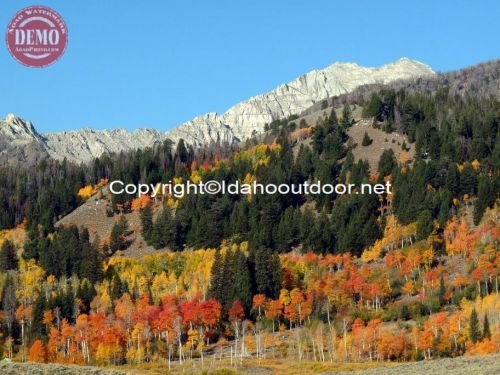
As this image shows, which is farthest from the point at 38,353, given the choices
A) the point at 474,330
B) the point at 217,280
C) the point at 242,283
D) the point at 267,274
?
the point at 474,330

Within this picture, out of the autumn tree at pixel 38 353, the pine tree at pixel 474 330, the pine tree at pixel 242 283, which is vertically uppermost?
the pine tree at pixel 242 283

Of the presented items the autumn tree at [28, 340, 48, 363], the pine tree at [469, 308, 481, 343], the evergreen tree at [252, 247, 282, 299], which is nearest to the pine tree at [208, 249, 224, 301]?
the evergreen tree at [252, 247, 282, 299]

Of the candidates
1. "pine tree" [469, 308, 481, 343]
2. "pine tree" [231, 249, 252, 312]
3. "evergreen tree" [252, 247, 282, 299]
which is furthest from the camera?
"evergreen tree" [252, 247, 282, 299]

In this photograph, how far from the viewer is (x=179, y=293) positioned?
19175cm

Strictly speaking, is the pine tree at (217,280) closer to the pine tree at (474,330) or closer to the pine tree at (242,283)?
the pine tree at (242,283)

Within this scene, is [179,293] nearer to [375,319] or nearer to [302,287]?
[302,287]

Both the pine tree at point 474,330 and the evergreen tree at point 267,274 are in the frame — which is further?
the evergreen tree at point 267,274

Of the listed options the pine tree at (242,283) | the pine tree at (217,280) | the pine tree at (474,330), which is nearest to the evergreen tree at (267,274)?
the pine tree at (242,283)

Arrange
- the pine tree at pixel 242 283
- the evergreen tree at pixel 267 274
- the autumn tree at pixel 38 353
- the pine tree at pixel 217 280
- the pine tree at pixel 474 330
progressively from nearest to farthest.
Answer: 1. the pine tree at pixel 474 330
2. the autumn tree at pixel 38 353
3. the pine tree at pixel 242 283
4. the pine tree at pixel 217 280
5. the evergreen tree at pixel 267 274

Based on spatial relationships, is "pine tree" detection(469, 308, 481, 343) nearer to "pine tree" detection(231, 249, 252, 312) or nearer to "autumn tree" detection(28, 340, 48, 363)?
"pine tree" detection(231, 249, 252, 312)

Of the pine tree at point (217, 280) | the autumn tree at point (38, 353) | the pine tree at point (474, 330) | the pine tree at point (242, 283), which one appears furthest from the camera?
the pine tree at point (217, 280)

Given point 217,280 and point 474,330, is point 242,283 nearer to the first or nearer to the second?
point 217,280

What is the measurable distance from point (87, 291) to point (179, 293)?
69.8 feet

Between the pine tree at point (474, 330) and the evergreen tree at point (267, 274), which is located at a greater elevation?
the evergreen tree at point (267, 274)
